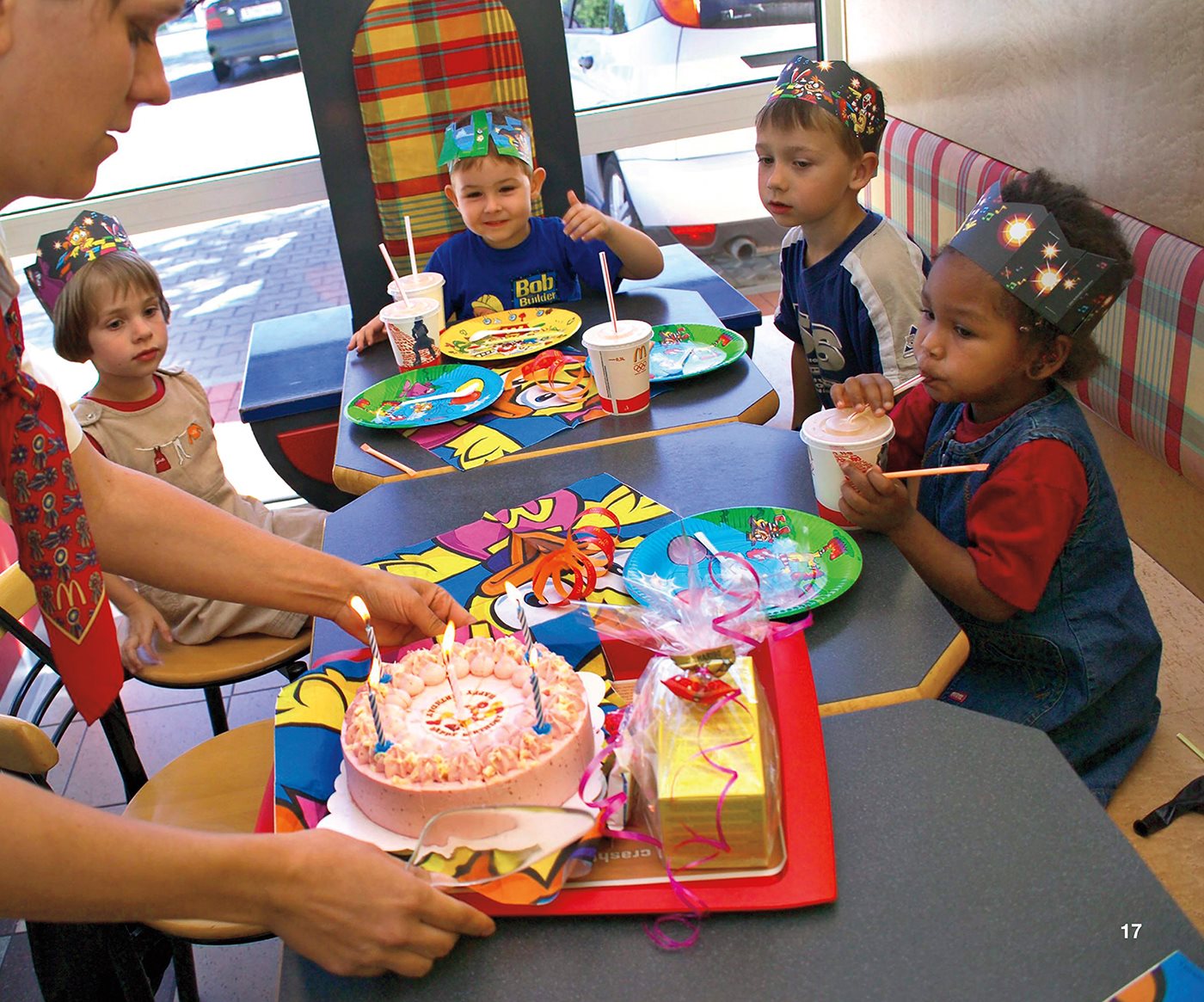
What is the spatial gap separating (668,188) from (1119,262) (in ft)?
10.8

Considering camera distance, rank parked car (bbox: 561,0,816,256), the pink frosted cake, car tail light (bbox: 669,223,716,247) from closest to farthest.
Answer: the pink frosted cake, parked car (bbox: 561,0,816,256), car tail light (bbox: 669,223,716,247)

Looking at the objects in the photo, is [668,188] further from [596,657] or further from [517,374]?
[596,657]

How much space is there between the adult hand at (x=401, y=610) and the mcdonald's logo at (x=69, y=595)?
1.07ft

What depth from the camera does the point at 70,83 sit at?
960mm

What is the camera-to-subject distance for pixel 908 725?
1109 mm

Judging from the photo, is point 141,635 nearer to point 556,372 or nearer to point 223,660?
point 223,660

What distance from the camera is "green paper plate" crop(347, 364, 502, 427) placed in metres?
2.03

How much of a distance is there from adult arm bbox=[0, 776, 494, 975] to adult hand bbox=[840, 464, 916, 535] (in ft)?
2.52

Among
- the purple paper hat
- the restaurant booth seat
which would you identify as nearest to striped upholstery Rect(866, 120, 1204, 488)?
the restaurant booth seat

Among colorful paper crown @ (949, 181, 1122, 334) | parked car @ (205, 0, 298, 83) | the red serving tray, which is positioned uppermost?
parked car @ (205, 0, 298, 83)

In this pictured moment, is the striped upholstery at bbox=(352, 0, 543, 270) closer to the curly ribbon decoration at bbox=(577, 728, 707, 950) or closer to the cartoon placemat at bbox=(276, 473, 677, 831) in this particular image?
the cartoon placemat at bbox=(276, 473, 677, 831)

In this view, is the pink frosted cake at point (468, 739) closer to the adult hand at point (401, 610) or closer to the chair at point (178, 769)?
the adult hand at point (401, 610)

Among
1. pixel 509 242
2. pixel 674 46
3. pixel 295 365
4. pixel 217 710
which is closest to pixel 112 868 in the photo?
pixel 217 710

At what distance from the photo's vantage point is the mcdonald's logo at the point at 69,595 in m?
1.15
